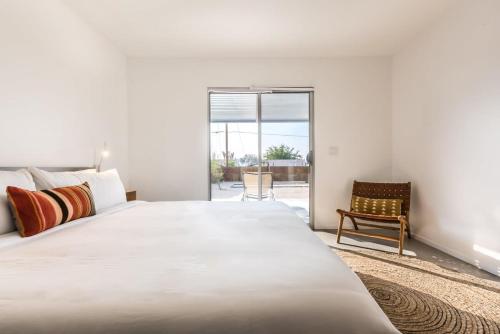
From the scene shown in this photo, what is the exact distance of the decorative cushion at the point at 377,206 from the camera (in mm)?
3424

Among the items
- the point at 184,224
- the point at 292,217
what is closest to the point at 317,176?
the point at 292,217

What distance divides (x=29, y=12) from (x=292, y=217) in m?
2.65

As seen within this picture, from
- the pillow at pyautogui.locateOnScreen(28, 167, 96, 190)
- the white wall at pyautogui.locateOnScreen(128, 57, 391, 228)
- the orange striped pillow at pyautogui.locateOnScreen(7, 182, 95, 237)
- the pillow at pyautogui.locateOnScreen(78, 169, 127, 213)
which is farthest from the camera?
the white wall at pyautogui.locateOnScreen(128, 57, 391, 228)

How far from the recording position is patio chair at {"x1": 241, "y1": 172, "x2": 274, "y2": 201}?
439 centimetres

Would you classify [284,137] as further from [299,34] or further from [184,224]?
[184,224]

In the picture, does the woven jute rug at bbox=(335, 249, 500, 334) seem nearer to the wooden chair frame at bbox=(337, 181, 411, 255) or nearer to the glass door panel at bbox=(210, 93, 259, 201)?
the wooden chair frame at bbox=(337, 181, 411, 255)

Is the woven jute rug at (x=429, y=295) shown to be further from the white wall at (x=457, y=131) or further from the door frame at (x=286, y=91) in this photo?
the door frame at (x=286, y=91)

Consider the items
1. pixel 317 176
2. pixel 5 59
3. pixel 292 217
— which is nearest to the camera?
pixel 292 217

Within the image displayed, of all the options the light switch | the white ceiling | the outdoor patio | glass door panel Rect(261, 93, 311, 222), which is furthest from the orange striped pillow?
the light switch

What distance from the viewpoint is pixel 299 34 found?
3.34 metres

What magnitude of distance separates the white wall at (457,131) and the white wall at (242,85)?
45 cm

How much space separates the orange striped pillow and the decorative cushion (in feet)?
10.3

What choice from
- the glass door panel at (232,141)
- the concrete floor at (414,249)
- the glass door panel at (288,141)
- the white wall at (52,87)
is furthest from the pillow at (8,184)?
the glass door panel at (288,141)

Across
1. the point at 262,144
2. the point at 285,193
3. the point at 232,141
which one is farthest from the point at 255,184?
the point at 232,141
